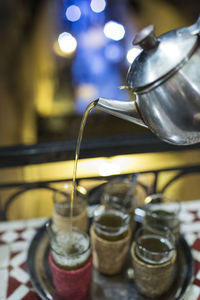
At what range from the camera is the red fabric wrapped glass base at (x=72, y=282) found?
110 centimetres

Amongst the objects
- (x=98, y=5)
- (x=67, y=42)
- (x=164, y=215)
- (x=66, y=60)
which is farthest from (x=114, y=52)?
(x=164, y=215)

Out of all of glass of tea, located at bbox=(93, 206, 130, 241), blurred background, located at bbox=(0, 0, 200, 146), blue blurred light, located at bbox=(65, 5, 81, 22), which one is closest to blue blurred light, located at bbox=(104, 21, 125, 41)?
blurred background, located at bbox=(0, 0, 200, 146)

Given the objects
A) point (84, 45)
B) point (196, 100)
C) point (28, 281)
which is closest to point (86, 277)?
point (28, 281)

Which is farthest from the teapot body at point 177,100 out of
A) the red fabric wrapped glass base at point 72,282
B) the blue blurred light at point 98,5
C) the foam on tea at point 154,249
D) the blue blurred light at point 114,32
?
the blue blurred light at point 98,5

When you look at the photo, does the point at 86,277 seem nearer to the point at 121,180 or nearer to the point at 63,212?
the point at 63,212

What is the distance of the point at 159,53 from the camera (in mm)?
761

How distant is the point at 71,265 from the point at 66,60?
603cm

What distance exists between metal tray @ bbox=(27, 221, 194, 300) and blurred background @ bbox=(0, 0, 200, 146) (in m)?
1.93

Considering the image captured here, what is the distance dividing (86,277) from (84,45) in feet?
23.4

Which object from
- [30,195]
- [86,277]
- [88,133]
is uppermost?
[86,277]

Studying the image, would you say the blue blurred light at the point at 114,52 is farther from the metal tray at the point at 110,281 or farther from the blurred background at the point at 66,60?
the metal tray at the point at 110,281

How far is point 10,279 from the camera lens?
125 centimetres

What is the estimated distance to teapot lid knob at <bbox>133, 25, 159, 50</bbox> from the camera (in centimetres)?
74

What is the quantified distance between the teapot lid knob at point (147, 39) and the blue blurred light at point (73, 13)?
10135mm
